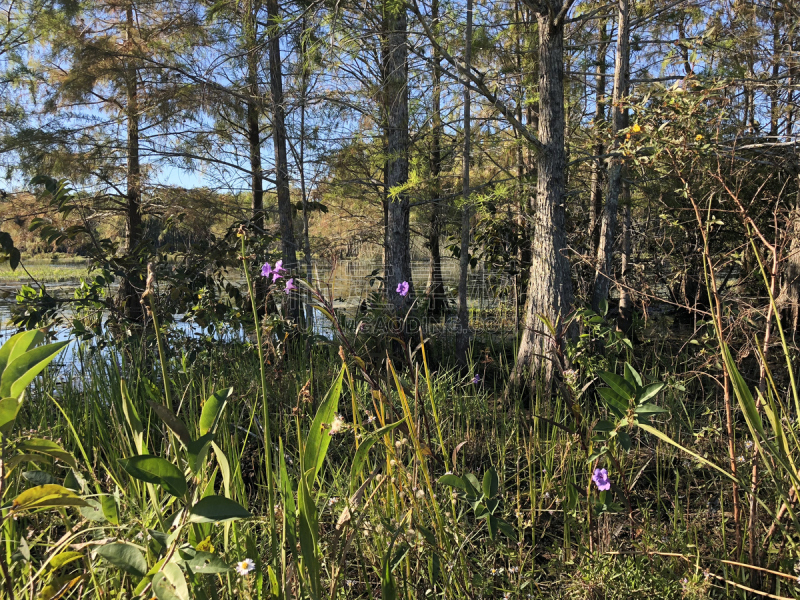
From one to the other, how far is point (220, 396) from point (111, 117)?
273 inches

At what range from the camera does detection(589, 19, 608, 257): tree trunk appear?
4880mm

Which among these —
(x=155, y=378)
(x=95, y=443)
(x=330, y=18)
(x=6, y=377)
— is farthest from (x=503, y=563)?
(x=330, y=18)

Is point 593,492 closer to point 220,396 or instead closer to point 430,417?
point 430,417

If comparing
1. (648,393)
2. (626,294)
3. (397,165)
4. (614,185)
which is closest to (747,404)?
(648,393)

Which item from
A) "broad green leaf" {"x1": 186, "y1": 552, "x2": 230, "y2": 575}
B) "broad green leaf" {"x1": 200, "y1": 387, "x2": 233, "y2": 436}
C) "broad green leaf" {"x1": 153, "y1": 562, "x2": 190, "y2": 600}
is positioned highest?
A: "broad green leaf" {"x1": 200, "y1": 387, "x2": 233, "y2": 436}

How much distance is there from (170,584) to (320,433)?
28 cm

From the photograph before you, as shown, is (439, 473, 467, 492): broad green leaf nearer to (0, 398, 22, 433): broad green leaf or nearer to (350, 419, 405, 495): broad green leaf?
(350, 419, 405, 495): broad green leaf

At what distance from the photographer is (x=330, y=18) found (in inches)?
115

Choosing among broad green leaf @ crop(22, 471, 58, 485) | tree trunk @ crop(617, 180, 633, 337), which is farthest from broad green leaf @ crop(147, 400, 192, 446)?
tree trunk @ crop(617, 180, 633, 337)

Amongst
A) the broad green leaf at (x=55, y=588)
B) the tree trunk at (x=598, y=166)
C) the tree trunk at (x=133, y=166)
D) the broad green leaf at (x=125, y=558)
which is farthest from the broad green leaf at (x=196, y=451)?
the tree trunk at (x=133, y=166)

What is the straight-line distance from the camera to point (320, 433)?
82 centimetres

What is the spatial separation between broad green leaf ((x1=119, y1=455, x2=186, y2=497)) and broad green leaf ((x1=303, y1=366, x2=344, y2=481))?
0.72 feet

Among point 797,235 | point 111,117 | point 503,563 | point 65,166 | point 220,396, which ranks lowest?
point 503,563

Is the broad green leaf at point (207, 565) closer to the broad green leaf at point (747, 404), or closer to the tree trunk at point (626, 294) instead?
the broad green leaf at point (747, 404)
